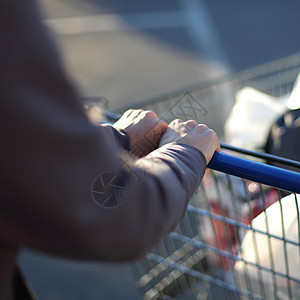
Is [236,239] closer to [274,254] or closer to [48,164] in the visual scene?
[274,254]

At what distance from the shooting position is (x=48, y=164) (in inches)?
22.0

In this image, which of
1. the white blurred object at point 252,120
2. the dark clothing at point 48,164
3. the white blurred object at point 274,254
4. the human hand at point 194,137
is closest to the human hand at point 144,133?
the human hand at point 194,137

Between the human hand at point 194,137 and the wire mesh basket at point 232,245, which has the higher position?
the human hand at point 194,137

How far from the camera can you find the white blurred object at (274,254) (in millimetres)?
1411

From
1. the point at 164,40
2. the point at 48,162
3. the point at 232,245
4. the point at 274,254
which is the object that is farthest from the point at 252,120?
the point at 164,40

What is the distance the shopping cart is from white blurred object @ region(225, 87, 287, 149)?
0.57 ft

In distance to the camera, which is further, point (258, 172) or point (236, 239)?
point (236, 239)

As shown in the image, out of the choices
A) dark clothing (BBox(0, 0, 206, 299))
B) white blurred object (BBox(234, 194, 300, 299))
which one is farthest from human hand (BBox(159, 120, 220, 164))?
white blurred object (BBox(234, 194, 300, 299))

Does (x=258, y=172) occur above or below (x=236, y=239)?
above

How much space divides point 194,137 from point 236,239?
909 mm

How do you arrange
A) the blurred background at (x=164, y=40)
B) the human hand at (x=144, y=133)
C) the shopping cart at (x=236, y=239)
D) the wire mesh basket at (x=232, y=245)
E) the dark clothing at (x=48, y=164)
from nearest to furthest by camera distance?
the dark clothing at (x=48, y=164), the human hand at (x=144, y=133), the shopping cart at (x=236, y=239), the wire mesh basket at (x=232, y=245), the blurred background at (x=164, y=40)

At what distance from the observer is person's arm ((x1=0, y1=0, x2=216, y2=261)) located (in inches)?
21.3

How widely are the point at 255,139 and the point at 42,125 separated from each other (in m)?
1.66

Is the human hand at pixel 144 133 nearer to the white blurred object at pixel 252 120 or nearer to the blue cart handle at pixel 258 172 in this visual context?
the blue cart handle at pixel 258 172
